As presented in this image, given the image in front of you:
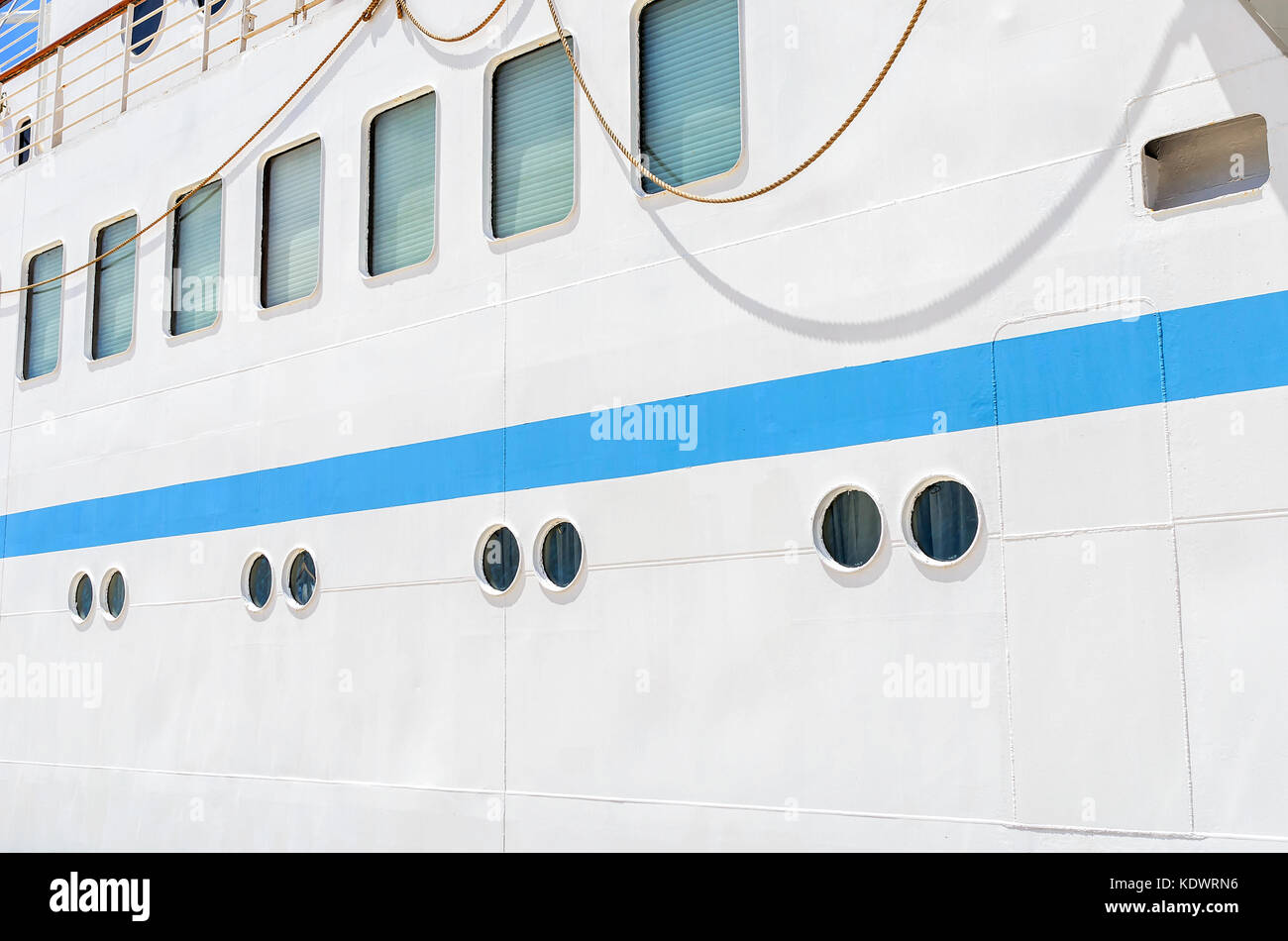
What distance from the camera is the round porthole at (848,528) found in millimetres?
4941

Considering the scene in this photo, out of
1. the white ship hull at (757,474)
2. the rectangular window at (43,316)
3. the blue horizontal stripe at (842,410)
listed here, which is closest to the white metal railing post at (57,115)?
the rectangular window at (43,316)

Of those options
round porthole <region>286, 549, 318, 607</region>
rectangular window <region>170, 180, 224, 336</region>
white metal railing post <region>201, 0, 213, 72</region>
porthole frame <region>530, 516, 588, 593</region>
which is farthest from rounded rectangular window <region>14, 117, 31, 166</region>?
porthole frame <region>530, 516, 588, 593</region>

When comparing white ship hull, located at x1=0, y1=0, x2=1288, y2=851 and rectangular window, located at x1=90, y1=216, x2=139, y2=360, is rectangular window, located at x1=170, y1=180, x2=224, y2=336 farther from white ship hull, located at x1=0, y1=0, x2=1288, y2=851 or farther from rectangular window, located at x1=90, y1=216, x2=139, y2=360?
rectangular window, located at x1=90, y1=216, x2=139, y2=360

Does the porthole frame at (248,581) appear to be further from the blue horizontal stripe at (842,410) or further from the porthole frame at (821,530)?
the porthole frame at (821,530)

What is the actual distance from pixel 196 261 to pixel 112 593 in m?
2.34

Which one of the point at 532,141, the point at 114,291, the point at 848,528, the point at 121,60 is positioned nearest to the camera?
the point at 848,528

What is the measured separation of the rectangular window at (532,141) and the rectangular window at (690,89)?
1.66 ft

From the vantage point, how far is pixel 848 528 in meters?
5.02

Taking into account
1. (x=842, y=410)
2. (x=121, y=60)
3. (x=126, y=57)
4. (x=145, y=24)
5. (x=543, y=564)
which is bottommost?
(x=543, y=564)

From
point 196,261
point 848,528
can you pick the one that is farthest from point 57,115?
point 848,528

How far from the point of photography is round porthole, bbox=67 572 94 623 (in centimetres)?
897

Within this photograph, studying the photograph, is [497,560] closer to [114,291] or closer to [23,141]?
[114,291]

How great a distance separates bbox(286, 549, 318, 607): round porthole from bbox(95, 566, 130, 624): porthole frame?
1.74 meters

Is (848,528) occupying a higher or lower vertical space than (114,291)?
lower
